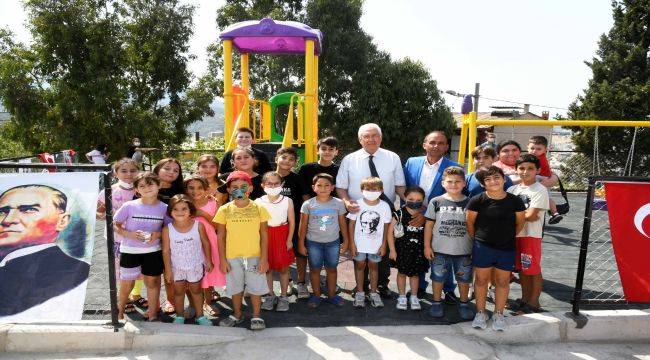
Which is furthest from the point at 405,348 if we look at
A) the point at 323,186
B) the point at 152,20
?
the point at 152,20

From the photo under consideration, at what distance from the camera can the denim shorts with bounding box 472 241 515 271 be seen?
338 centimetres

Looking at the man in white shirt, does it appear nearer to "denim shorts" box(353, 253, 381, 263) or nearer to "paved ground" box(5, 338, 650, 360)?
"denim shorts" box(353, 253, 381, 263)

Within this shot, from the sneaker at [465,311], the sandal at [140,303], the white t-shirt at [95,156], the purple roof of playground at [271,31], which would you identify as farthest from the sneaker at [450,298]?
the white t-shirt at [95,156]

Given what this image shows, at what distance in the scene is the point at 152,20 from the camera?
16.7 m

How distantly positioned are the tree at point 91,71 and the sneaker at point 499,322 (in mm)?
15439

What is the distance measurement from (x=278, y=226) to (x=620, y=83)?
2175cm

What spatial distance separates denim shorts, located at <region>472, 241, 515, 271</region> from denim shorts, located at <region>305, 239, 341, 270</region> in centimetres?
131

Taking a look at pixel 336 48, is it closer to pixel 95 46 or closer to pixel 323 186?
pixel 95 46

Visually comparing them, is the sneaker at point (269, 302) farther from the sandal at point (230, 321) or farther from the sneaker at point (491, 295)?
the sneaker at point (491, 295)

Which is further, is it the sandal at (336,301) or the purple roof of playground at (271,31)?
the purple roof of playground at (271,31)

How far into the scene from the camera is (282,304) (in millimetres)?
3867

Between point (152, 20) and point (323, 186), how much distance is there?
16.3 metres

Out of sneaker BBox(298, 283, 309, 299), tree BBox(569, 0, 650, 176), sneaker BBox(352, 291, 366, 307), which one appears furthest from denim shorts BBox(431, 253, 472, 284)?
tree BBox(569, 0, 650, 176)

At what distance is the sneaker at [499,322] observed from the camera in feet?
11.0
